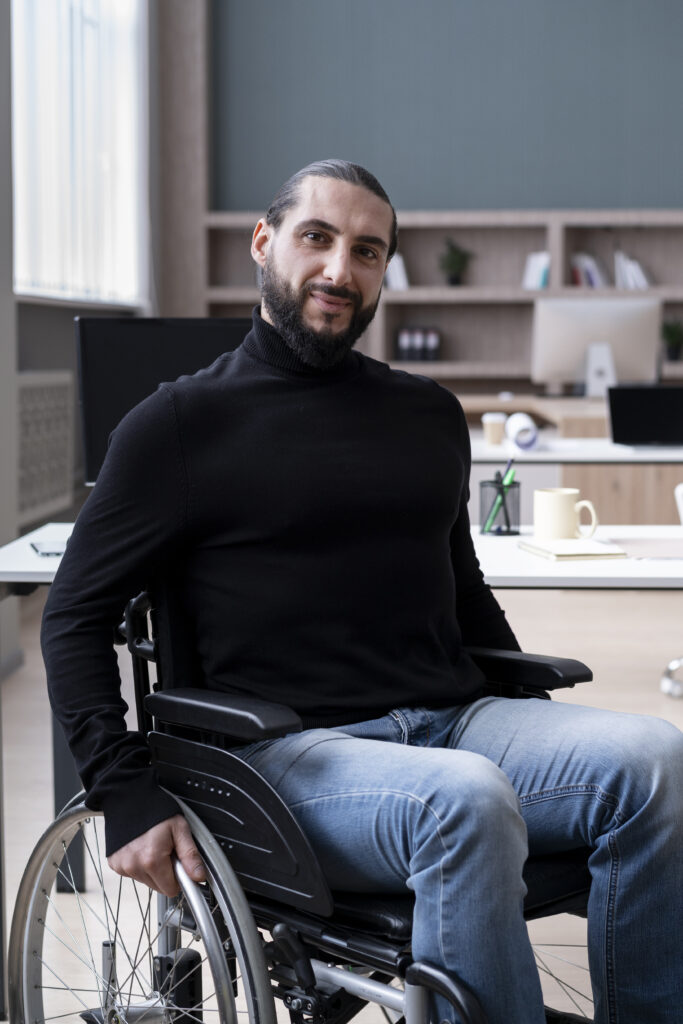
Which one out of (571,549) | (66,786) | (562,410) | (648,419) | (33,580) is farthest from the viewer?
(562,410)

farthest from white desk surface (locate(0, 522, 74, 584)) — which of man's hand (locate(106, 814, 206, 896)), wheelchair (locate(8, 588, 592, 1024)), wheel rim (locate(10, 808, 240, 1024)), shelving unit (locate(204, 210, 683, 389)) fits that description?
shelving unit (locate(204, 210, 683, 389))

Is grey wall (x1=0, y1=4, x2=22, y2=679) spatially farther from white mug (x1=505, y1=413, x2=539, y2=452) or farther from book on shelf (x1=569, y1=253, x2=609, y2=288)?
book on shelf (x1=569, y1=253, x2=609, y2=288)

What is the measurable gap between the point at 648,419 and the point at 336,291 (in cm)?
265

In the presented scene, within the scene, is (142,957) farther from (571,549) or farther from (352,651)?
(571,549)

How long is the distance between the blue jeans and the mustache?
0.51 meters

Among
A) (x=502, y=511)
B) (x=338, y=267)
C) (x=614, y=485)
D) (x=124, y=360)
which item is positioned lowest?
(x=614, y=485)

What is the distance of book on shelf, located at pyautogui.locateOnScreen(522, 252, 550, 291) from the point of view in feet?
23.3

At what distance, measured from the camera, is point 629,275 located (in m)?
7.17

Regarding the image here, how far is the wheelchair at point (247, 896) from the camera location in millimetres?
1219

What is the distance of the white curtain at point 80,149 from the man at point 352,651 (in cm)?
319

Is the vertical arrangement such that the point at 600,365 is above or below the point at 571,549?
above

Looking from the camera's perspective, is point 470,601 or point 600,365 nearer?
point 470,601

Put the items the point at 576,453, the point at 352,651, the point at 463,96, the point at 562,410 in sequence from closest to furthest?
the point at 352,651 → the point at 576,453 → the point at 562,410 → the point at 463,96

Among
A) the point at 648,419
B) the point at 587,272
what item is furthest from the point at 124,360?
the point at 587,272
